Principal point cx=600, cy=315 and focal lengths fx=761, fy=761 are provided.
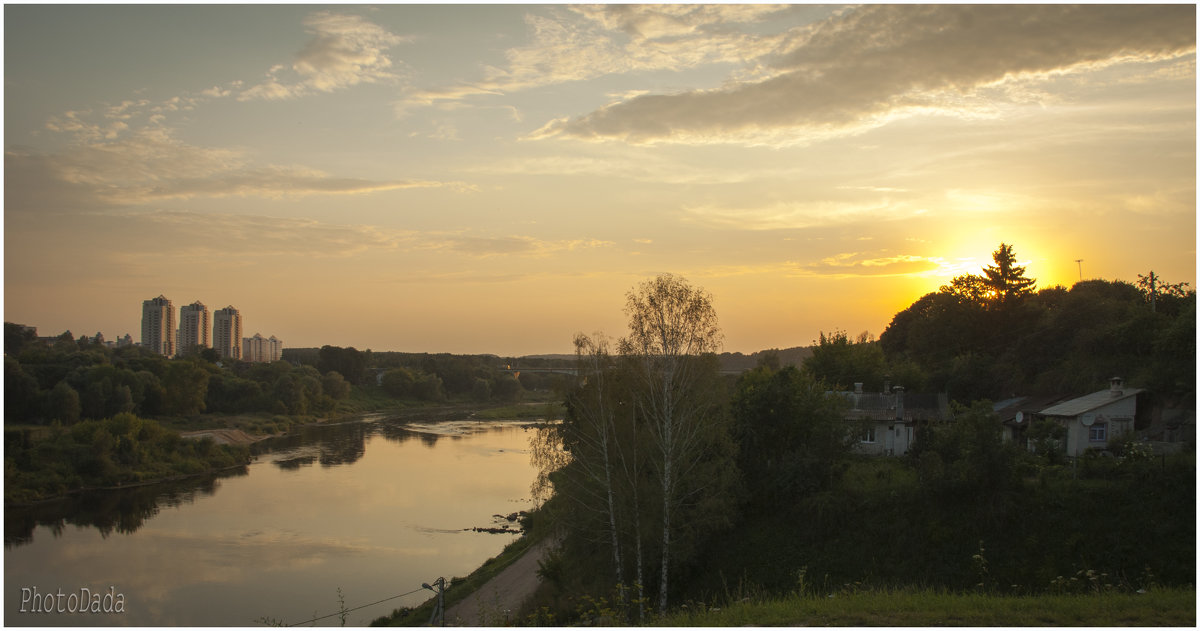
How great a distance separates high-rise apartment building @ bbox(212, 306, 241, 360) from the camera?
6152 inches

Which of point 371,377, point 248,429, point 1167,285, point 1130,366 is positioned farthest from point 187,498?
point 371,377

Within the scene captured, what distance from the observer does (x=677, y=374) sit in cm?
1697

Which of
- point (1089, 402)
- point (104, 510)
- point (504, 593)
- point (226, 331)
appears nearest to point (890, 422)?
point (1089, 402)

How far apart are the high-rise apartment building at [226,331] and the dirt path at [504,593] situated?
15162 centimetres

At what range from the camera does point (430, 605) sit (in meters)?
18.2

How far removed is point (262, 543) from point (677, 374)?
1628 cm

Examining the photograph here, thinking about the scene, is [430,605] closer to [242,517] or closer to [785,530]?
[785,530]

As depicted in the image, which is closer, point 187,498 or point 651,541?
point 651,541

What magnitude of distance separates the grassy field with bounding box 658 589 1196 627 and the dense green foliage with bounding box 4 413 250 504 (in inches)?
1378

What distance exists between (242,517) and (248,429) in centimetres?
3026

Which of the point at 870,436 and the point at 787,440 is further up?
the point at 787,440

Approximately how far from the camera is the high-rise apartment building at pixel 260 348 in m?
176

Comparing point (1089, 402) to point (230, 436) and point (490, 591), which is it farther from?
point (230, 436)
